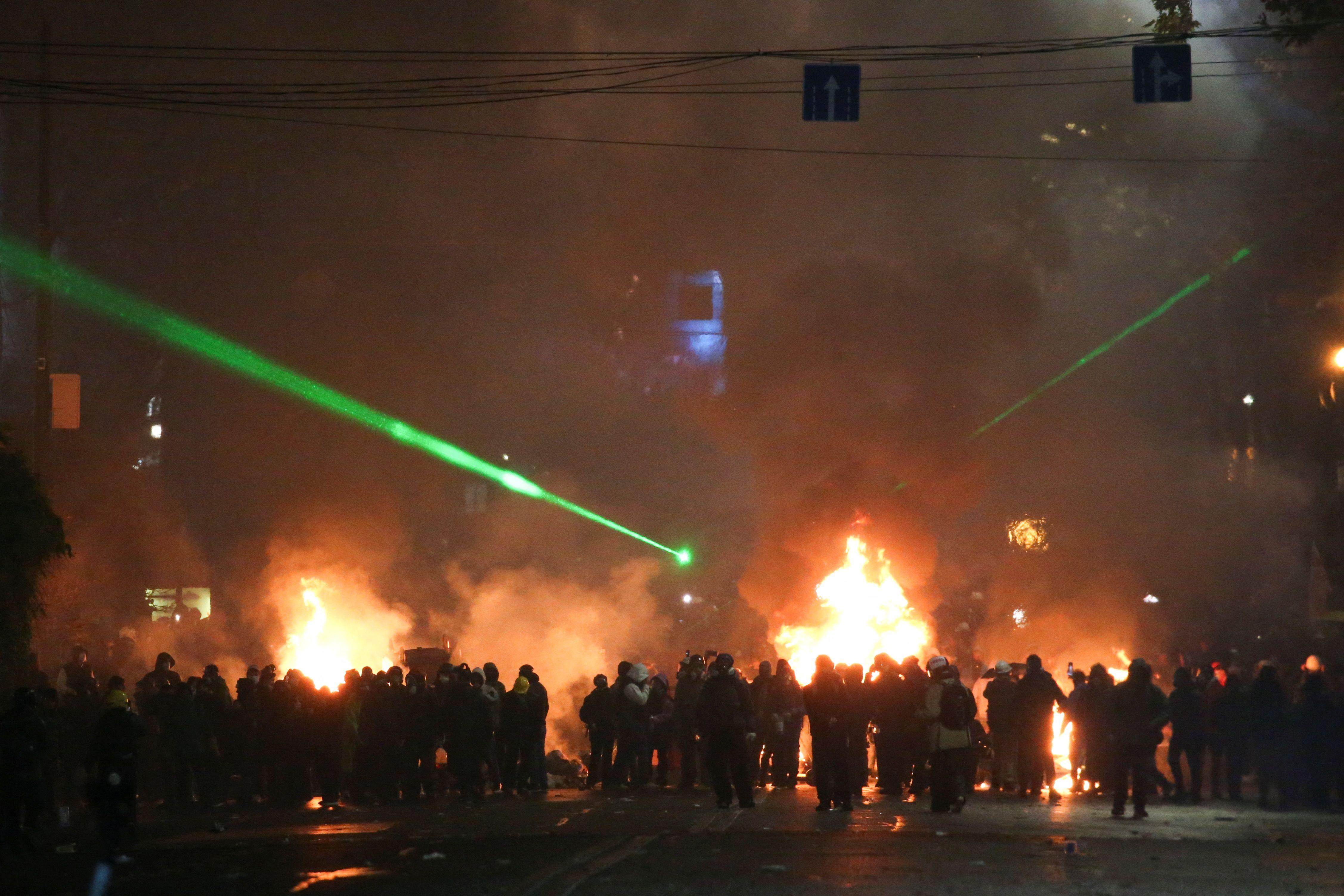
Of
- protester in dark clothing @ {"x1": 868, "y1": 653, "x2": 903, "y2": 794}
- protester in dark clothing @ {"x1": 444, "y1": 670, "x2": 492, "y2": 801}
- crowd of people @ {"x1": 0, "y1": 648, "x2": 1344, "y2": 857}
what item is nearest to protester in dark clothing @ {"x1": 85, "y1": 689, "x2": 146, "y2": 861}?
crowd of people @ {"x1": 0, "y1": 648, "x2": 1344, "y2": 857}

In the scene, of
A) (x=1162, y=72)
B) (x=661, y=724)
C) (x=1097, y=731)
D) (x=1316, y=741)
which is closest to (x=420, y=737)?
(x=661, y=724)

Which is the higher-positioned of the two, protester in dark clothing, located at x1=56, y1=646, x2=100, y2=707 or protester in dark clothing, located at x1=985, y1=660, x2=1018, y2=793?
protester in dark clothing, located at x1=56, y1=646, x2=100, y2=707

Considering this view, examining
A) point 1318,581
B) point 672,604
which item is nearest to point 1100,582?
point 1318,581

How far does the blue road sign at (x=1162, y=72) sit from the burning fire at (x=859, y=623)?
46.1 feet

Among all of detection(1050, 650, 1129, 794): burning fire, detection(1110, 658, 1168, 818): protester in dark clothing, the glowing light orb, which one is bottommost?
detection(1050, 650, 1129, 794): burning fire

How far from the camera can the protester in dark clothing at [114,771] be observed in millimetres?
9781

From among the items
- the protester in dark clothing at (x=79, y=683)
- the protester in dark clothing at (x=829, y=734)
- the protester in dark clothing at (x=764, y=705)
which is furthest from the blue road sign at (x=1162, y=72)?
the protester in dark clothing at (x=79, y=683)

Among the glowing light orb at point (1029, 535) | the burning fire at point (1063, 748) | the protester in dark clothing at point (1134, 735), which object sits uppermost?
the glowing light orb at point (1029, 535)

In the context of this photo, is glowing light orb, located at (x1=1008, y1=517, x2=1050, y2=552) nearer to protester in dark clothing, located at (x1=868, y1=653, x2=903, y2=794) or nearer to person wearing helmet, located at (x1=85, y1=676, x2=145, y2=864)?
protester in dark clothing, located at (x1=868, y1=653, x2=903, y2=794)

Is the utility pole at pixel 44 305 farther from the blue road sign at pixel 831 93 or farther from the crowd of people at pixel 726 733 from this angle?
the blue road sign at pixel 831 93

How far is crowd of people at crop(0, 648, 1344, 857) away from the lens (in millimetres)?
13008

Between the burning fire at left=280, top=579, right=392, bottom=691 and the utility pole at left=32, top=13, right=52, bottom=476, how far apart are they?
1234cm

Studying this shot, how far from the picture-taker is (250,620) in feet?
112

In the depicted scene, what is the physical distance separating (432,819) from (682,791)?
3.55 m
